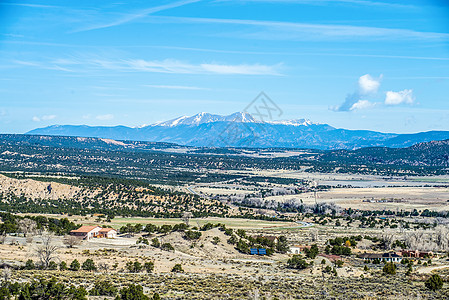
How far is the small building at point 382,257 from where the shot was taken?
187 feet

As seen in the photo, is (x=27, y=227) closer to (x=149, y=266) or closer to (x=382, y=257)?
(x=149, y=266)

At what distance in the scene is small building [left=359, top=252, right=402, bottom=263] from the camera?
5703cm

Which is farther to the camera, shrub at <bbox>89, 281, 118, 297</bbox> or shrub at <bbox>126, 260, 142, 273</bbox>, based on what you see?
shrub at <bbox>126, 260, 142, 273</bbox>

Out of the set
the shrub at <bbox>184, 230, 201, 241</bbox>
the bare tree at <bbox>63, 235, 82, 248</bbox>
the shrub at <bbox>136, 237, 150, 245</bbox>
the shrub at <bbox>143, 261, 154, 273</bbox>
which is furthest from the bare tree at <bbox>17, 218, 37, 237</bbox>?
the shrub at <bbox>143, 261, 154, 273</bbox>

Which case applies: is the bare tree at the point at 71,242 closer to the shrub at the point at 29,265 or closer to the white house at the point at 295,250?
the shrub at the point at 29,265

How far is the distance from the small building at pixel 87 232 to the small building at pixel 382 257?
30796mm

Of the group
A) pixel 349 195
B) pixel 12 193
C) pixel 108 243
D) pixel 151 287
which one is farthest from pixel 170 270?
pixel 349 195

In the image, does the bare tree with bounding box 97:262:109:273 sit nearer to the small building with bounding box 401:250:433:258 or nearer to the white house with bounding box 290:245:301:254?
Result: the white house with bounding box 290:245:301:254

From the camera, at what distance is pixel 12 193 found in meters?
104

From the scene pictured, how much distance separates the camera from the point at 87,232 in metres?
60.8

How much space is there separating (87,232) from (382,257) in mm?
33376

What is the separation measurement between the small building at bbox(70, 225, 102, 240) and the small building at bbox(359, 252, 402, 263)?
30.8m

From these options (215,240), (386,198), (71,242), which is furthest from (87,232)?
(386,198)

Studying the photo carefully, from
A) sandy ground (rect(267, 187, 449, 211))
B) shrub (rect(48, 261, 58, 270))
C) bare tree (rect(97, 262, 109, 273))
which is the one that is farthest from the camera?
sandy ground (rect(267, 187, 449, 211))
